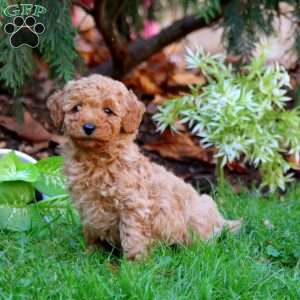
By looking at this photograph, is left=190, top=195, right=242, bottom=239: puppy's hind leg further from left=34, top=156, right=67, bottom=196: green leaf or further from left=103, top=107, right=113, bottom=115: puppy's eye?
left=34, top=156, right=67, bottom=196: green leaf

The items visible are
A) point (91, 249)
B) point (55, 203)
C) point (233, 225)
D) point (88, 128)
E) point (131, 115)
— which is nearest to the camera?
point (88, 128)

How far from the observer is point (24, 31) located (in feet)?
14.0

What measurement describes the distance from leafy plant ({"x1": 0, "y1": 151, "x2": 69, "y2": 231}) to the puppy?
1.82 feet

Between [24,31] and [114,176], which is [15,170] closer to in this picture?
[24,31]

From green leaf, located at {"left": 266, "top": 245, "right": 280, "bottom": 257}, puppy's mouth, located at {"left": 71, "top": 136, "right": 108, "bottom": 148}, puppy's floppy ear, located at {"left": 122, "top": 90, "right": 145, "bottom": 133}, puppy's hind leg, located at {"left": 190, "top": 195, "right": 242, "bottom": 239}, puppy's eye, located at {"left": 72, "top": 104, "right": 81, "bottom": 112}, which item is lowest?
green leaf, located at {"left": 266, "top": 245, "right": 280, "bottom": 257}

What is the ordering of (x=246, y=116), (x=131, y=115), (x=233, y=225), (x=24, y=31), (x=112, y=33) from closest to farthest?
(x=131, y=115)
(x=233, y=225)
(x=24, y=31)
(x=246, y=116)
(x=112, y=33)

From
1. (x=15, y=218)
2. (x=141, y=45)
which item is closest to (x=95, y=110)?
(x=15, y=218)

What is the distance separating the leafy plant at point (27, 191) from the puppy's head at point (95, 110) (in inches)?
36.4

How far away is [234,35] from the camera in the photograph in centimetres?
522

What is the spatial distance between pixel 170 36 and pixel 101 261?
2.52 metres

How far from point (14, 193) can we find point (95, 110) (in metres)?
1.23

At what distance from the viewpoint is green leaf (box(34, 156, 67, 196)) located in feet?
14.5

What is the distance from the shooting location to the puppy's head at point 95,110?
11.0ft

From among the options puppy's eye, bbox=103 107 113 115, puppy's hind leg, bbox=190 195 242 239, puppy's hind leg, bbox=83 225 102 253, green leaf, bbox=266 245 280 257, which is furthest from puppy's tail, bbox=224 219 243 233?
puppy's eye, bbox=103 107 113 115
